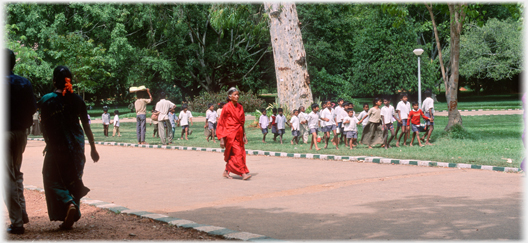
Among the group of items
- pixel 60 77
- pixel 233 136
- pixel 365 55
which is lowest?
pixel 233 136

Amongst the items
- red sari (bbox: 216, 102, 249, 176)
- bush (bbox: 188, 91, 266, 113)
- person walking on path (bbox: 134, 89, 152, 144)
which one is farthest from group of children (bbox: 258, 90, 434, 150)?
bush (bbox: 188, 91, 266, 113)

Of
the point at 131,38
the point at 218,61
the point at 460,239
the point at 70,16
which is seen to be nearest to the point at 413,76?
the point at 218,61

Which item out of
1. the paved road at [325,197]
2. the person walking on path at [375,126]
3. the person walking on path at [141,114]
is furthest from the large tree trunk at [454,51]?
the person walking on path at [141,114]

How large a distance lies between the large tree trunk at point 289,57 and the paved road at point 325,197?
39.0ft

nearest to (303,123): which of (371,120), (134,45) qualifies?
(371,120)

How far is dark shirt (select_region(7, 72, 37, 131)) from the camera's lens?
20.0 ft

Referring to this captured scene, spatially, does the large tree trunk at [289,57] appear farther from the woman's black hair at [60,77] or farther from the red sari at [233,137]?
the woman's black hair at [60,77]

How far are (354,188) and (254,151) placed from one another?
22.9 ft

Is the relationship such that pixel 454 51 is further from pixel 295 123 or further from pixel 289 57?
pixel 289 57

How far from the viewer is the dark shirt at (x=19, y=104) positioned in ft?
20.0

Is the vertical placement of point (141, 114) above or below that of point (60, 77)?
below

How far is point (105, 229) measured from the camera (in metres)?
6.27

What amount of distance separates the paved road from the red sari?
1.03 feet

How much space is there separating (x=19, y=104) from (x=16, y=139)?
38cm
